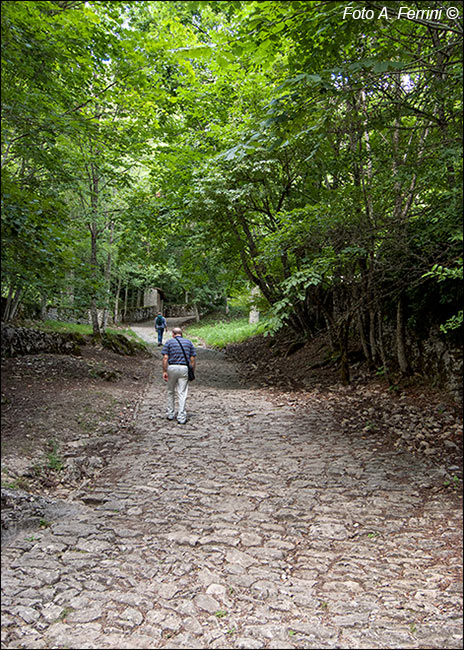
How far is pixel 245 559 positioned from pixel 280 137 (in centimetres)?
402

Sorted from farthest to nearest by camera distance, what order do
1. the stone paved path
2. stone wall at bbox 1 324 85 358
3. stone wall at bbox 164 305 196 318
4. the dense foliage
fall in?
stone wall at bbox 164 305 196 318, stone wall at bbox 1 324 85 358, the dense foliage, the stone paved path

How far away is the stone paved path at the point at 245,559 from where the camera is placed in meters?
2.63

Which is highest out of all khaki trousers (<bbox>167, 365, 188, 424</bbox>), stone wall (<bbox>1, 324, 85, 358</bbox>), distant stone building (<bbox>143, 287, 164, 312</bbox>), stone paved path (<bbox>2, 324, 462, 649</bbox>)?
distant stone building (<bbox>143, 287, 164, 312</bbox>)

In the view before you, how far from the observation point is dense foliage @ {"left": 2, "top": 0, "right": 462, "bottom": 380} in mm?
3646

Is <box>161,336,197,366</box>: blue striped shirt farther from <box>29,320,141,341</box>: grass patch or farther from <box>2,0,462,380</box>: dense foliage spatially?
<box>29,320,141,341</box>: grass patch

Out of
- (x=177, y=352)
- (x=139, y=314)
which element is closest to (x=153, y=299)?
(x=139, y=314)

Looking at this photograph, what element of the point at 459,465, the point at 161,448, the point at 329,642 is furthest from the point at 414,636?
the point at 161,448

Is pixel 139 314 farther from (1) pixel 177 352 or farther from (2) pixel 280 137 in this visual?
(2) pixel 280 137

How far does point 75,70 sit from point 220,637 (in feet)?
22.0

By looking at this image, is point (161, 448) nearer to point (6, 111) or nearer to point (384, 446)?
point (384, 446)

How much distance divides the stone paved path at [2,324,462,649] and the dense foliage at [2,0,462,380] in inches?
98.3

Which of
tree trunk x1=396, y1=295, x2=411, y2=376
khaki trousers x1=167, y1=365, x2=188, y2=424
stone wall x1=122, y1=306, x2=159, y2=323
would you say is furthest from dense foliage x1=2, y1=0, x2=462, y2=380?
stone wall x1=122, y1=306, x2=159, y2=323

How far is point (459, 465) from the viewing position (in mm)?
5059

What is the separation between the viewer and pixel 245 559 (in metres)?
3.49
